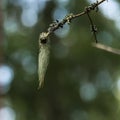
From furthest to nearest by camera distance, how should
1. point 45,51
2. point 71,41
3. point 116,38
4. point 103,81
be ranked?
1. point 103,81
2. point 71,41
3. point 116,38
4. point 45,51

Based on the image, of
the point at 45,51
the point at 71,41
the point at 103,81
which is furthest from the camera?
the point at 103,81

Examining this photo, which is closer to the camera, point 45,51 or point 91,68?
point 45,51

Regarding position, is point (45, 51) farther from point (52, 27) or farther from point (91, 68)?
point (91, 68)

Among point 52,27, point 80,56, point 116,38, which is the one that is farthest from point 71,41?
point 52,27

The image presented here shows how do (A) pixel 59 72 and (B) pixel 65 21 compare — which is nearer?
(B) pixel 65 21

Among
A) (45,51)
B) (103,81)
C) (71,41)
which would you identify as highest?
(71,41)

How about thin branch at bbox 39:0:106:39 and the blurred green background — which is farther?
the blurred green background

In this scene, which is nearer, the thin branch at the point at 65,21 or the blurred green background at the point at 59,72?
the thin branch at the point at 65,21

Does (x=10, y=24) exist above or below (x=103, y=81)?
above
